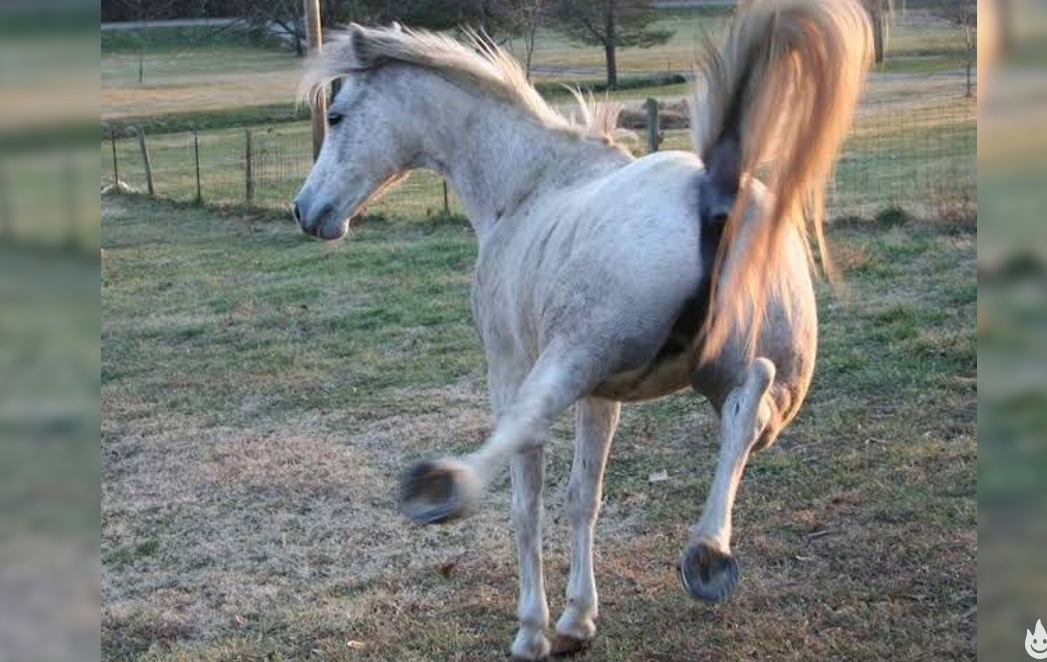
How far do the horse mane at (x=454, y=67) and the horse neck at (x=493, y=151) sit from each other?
0.04m

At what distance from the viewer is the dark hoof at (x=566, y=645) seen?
4.42 m

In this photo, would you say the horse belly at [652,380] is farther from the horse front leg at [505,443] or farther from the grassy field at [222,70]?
the grassy field at [222,70]

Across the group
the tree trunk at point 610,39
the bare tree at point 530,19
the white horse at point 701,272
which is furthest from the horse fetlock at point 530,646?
the tree trunk at point 610,39

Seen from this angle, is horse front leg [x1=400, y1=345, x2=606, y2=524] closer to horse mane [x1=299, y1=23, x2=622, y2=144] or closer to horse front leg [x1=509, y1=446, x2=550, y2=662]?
horse front leg [x1=509, y1=446, x2=550, y2=662]

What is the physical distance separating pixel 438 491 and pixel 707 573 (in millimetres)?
674

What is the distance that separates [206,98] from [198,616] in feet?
98.0

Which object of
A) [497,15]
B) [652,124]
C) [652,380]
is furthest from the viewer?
[497,15]

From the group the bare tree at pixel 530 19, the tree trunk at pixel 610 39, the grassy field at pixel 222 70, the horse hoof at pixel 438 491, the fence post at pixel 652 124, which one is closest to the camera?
the horse hoof at pixel 438 491

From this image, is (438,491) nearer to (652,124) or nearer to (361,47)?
(361,47)

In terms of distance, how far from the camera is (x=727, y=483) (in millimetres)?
3088

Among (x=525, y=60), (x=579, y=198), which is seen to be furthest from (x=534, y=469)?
(x=525, y=60)

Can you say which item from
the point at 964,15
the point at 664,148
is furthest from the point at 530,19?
the point at 964,15

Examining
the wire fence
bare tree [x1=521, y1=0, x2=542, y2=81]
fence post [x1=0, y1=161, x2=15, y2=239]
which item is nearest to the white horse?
fence post [x1=0, y1=161, x2=15, y2=239]

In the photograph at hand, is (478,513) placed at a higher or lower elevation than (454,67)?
lower
